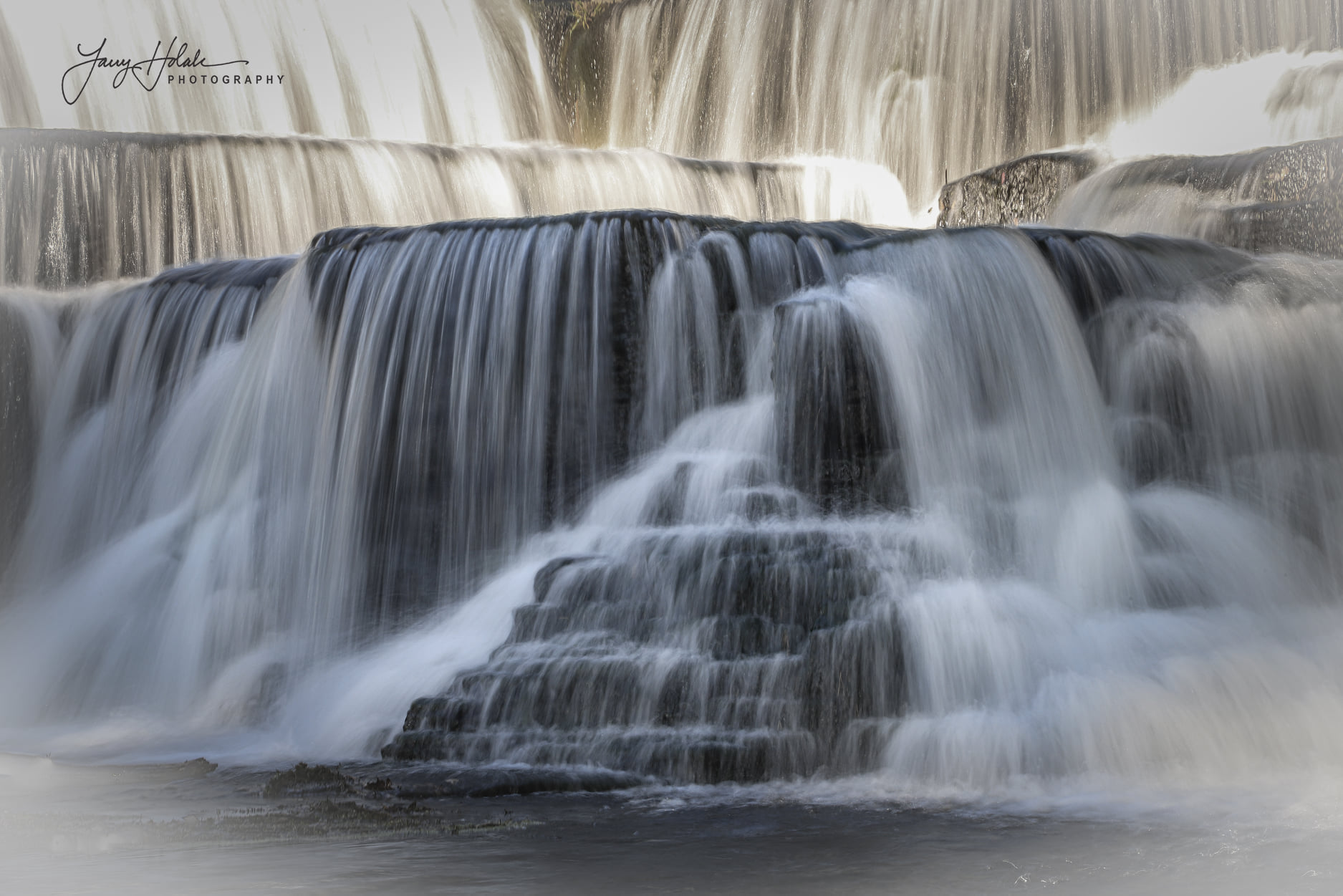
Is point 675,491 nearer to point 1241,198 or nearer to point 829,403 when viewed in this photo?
point 829,403

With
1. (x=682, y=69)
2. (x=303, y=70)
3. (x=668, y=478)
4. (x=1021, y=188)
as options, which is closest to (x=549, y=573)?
(x=668, y=478)

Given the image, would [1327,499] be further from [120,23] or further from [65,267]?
[120,23]

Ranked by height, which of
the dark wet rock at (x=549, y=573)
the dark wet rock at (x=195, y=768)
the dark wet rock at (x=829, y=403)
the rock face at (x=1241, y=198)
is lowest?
the dark wet rock at (x=195, y=768)

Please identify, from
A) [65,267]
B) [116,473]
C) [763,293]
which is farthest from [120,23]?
[763,293]

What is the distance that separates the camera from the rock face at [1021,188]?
14.2 metres

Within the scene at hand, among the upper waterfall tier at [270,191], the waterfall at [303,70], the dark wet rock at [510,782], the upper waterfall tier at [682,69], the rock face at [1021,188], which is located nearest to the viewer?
the dark wet rock at [510,782]

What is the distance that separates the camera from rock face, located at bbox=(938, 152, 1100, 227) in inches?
559

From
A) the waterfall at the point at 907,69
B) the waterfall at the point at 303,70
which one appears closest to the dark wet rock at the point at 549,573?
the waterfall at the point at 907,69

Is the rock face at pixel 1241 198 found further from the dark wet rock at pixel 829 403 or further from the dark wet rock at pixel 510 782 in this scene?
the dark wet rock at pixel 510 782

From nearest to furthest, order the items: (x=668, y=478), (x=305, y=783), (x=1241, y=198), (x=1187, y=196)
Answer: (x=305, y=783) < (x=668, y=478) < (x=1241, y=198) < (x=1187, y=196)

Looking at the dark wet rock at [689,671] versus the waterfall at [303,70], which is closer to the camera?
the dark wet rock at [689,671]

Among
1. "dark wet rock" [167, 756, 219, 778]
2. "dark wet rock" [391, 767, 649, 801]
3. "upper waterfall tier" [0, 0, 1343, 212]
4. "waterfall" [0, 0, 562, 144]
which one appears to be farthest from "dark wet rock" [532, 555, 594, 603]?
"waterfall" [0, 0, 562, 144]

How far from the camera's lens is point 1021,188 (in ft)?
47.1

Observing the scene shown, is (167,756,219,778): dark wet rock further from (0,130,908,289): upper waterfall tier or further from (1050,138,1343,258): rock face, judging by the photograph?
(1050,138,1343,258): rock face
